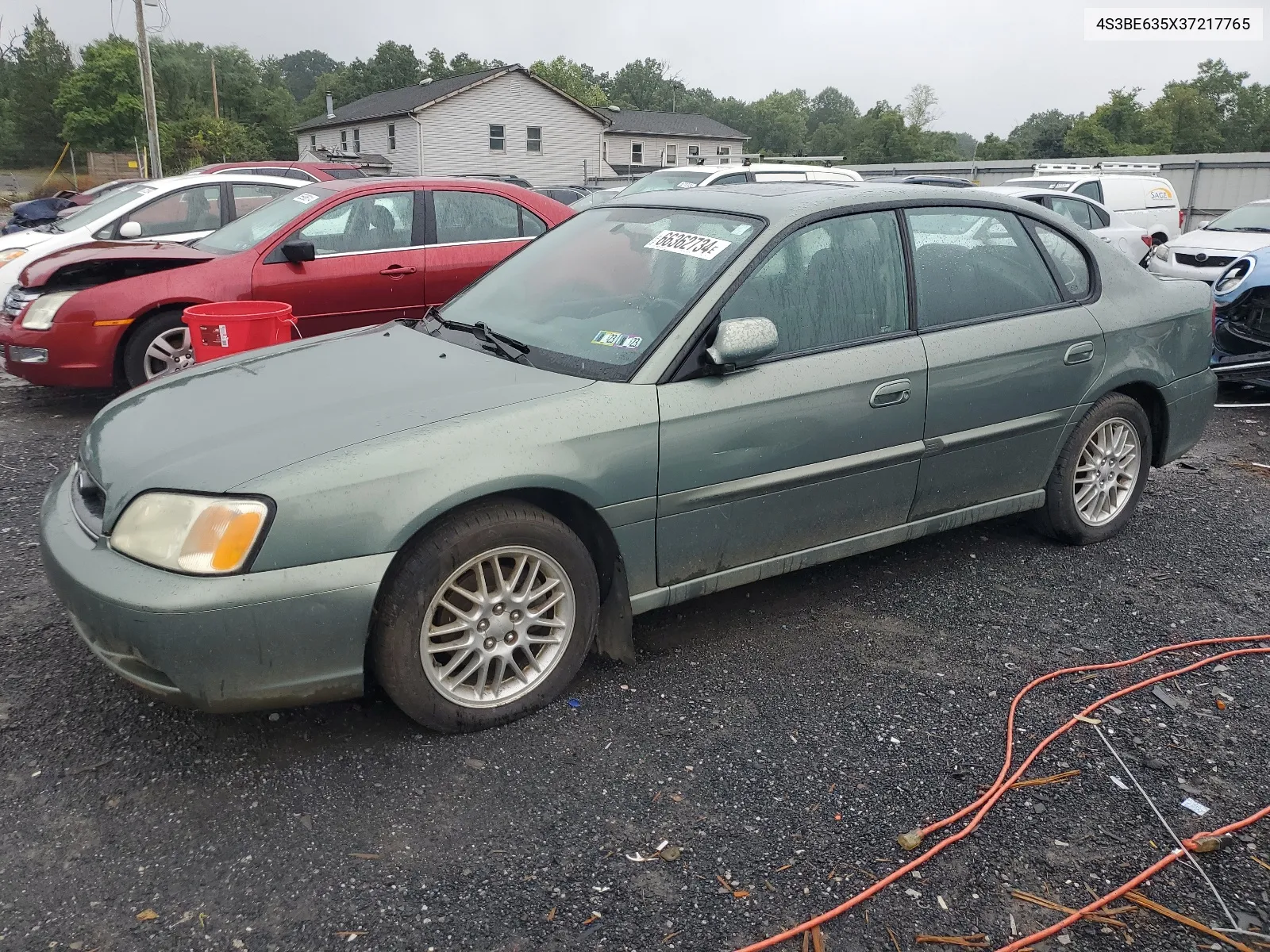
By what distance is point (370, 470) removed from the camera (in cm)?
281

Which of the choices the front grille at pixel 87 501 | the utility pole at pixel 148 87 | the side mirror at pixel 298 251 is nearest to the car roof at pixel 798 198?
the front grille at pixel 87 501

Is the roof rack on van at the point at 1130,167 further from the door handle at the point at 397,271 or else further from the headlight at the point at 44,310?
the headlight at the point at 44,310

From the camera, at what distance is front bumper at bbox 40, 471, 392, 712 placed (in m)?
2.63

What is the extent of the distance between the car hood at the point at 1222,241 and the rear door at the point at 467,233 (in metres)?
7.14

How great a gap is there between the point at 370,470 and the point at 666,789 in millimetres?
1255

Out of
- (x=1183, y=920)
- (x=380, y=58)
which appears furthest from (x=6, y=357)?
(x=380, y=58)

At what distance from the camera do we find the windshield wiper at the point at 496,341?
353cm

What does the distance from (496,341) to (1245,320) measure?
668 centimetres

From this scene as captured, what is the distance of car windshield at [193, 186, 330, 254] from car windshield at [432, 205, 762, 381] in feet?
11.9

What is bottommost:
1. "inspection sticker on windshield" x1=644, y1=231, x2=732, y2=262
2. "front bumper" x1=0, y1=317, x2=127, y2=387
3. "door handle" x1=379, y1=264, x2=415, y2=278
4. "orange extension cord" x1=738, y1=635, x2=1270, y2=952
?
"orange extension cord" x1=738, y1=635, x2=1270, y2=952

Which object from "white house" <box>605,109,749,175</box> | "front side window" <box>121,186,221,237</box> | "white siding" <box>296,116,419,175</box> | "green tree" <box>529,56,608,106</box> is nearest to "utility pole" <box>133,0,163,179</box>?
"white siding" <box>296,116,419,175</box>

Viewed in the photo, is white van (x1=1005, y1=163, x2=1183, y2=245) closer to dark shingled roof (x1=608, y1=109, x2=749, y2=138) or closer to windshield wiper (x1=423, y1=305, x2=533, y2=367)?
windshield wiper (x1=423, y1=305, x2=533, y2=367)

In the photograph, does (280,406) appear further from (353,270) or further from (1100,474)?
(353,270)

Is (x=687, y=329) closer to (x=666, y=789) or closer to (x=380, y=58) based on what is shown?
(x=666, y=789)
